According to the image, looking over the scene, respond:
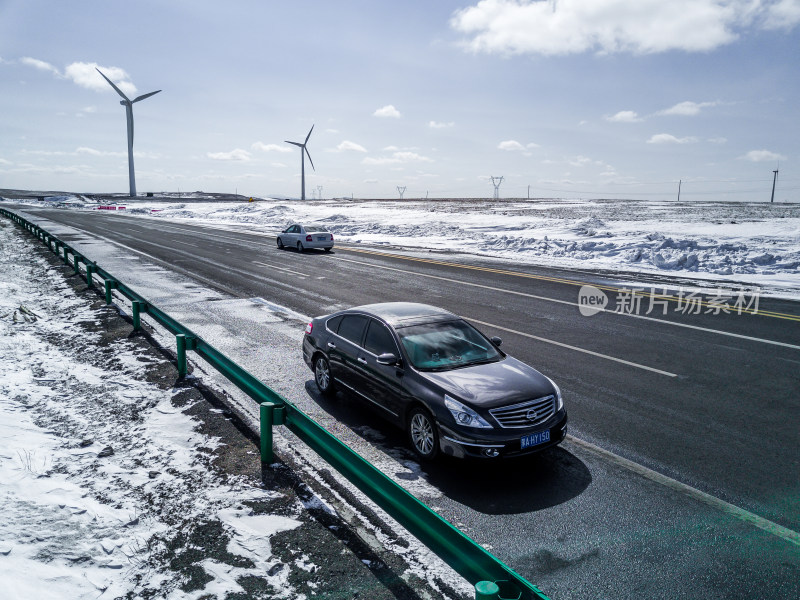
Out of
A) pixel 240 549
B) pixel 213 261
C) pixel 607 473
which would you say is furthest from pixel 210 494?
pixel 213 261

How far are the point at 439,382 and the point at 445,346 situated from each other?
2.85 feet

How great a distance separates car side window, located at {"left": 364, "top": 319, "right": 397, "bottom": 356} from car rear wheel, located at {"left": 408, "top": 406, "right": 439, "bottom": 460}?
2.84 feet

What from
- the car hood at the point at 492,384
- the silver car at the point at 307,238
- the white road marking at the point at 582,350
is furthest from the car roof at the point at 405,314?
the silver car at the point at 307,238

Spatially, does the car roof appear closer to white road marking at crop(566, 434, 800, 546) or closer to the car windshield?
the car windshield

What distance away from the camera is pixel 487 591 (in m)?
2.79

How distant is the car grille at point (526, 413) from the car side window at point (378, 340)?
157 centimetres

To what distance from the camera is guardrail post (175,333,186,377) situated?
7863mm

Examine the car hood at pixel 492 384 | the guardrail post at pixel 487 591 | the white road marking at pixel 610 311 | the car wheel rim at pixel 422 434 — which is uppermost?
the car hood at pixel 492 384

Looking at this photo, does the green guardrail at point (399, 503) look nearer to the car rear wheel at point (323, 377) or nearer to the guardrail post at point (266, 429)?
the guardrail post at point (266, 429)

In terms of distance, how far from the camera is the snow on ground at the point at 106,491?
12.8 feet

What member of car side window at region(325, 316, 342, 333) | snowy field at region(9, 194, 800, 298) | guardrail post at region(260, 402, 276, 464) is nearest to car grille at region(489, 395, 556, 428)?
guardrail post at region(260, 402, 276, 464)

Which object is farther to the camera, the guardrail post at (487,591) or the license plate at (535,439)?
the license plate at (535,439)

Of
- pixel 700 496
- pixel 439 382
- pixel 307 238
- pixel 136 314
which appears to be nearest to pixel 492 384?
pixel 439 382

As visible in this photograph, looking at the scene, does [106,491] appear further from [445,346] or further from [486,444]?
[445,346]
